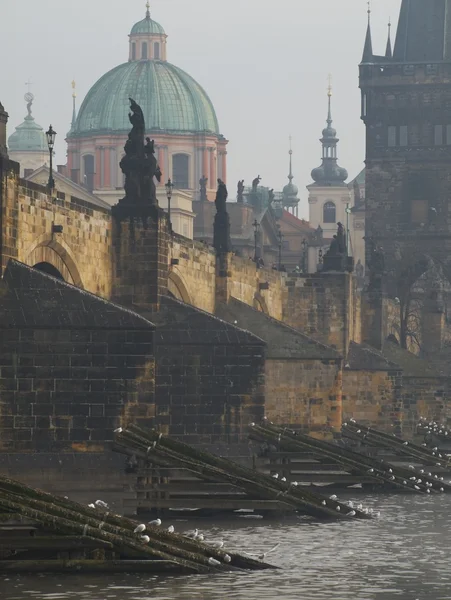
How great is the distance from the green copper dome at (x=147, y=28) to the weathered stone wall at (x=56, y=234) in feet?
431

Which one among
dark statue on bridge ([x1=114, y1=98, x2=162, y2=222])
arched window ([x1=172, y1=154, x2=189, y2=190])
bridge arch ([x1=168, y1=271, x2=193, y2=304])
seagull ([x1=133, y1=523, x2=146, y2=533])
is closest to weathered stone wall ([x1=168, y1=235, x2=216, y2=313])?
bridge arch ([x1=168, y1=271, x2=193, y2=304])

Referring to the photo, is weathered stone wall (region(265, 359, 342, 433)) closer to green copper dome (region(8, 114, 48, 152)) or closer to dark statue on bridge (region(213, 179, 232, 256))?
dark statue on bridge (region(213, 179, 232, 256))

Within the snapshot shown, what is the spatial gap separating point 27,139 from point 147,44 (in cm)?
1869

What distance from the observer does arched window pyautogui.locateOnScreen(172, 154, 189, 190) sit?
17050cm

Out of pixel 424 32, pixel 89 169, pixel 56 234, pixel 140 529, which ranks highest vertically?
pixel 424 32

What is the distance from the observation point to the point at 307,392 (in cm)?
6462

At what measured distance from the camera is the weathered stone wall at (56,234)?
133ft

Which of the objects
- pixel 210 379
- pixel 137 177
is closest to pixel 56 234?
pixel 137 177

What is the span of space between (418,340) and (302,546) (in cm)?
7466

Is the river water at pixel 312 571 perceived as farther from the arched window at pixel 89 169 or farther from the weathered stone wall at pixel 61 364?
the arched window at pixel 89 169

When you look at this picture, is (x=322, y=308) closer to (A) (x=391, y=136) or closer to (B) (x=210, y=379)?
(B) (x=210, y=379)

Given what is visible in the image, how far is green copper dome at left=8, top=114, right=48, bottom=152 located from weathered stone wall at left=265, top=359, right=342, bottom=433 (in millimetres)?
126065

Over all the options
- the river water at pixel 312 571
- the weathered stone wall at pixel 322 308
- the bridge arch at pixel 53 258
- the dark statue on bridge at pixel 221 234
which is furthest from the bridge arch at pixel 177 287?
the weathered stone wall at pixel 322 308

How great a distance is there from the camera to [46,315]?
39469 mm
